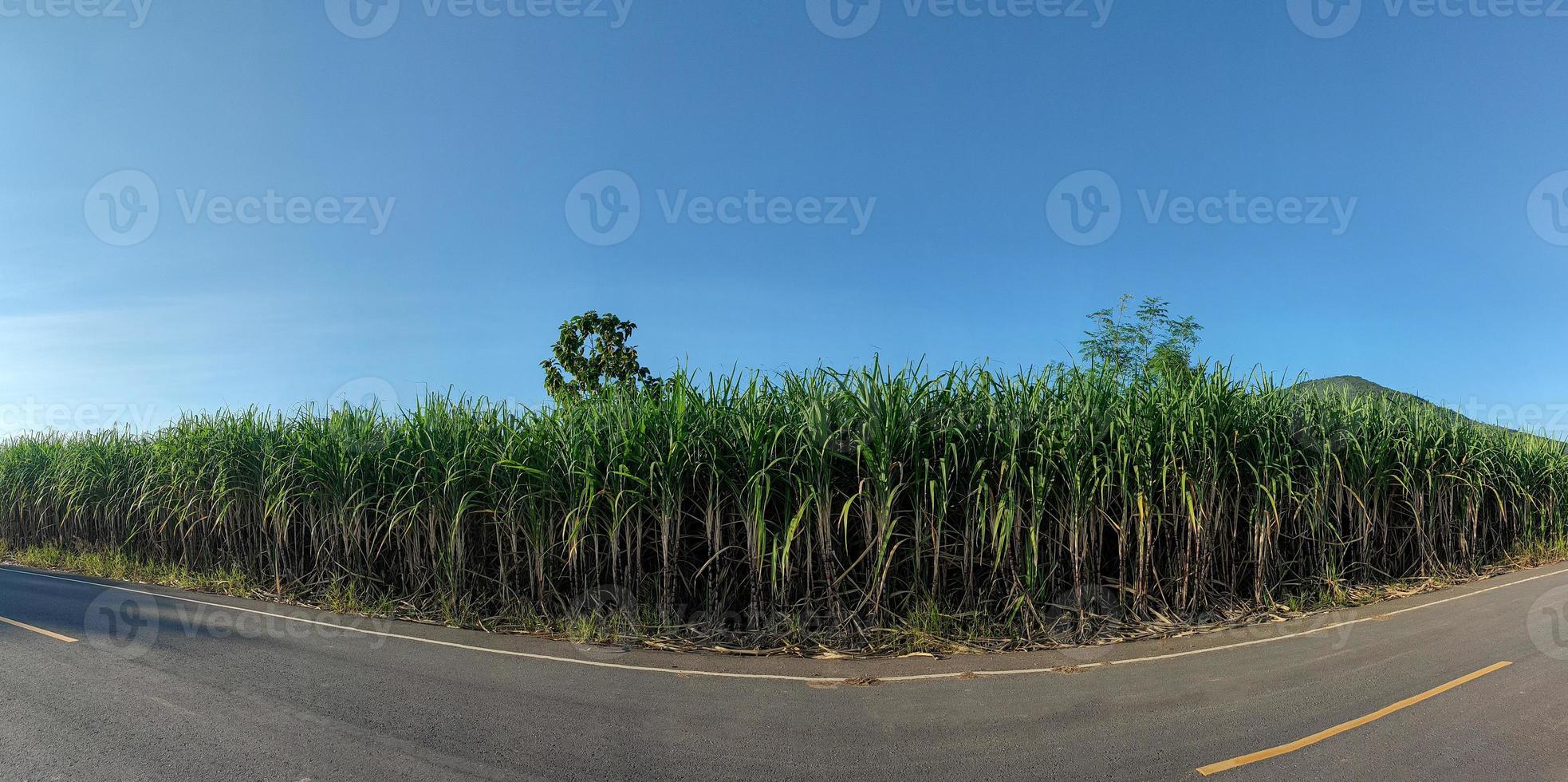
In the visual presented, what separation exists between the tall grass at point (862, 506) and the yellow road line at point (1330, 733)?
1742 millimetres

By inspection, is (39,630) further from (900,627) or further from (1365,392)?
(1365,392)

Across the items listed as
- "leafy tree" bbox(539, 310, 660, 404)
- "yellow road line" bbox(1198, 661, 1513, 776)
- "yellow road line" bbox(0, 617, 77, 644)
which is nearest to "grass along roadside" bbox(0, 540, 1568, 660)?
"yellow road line" bbox(1198, 661, 1513, 776)

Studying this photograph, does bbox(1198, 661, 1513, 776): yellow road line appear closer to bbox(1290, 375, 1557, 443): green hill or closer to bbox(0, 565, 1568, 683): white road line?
bbox(0, 565, 1568, 683): white road line

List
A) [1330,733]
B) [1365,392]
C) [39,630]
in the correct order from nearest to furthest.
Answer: [1330,733] < [39,630] < [1365,392]

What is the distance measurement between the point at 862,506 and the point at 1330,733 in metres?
3.20

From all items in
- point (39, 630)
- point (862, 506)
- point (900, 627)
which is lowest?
point (39, 630)

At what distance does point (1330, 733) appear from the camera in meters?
3.96

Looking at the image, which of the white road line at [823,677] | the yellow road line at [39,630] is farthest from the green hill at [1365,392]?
the yellow road line at [39,630]

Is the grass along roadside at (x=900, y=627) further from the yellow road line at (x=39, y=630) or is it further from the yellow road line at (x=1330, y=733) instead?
the yellow road line at (x=39, y=630)

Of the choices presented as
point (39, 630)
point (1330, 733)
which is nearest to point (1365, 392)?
point (1330, 733)

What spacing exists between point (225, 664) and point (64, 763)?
6.09 feet

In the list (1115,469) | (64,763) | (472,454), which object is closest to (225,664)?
(64,763)

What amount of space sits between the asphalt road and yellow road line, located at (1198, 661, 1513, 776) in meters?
0.03

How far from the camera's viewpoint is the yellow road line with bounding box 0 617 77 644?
22.0 ft
